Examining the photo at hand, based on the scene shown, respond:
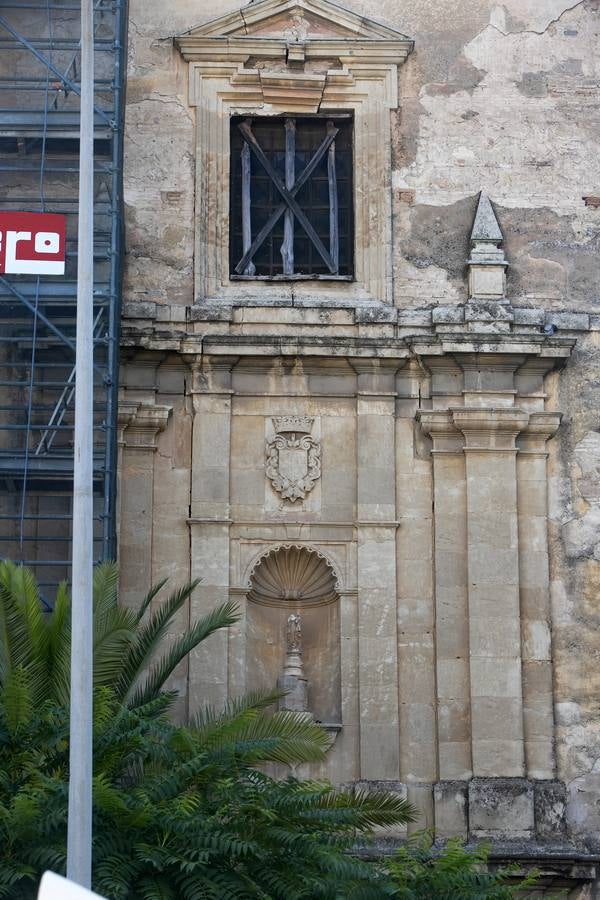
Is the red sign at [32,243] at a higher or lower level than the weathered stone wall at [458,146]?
lower

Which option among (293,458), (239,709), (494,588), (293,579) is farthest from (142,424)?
(239,709)

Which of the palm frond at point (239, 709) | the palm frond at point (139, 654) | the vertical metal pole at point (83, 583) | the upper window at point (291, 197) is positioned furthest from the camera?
the upper window at point (291, 197)

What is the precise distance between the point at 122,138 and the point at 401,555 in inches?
211

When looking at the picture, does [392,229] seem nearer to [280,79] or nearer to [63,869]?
[280,79]

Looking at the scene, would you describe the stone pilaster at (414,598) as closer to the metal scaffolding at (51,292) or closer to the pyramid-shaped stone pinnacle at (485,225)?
the pyramid-shaped stone pinnacle at (485,225)

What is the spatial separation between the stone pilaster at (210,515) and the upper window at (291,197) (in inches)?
51.3

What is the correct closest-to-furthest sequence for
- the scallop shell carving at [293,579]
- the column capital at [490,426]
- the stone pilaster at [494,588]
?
1. the stone pilaster at [494,588]
2. the scallop shell carving at [293,579]
3. the column capital at [490,426]

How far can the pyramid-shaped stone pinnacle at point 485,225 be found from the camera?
75.4 feet

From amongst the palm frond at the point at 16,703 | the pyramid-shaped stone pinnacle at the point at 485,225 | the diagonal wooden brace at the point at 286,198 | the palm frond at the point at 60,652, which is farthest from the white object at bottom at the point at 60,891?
the pyramid-shaped stone pinnacle at the point at 485,225

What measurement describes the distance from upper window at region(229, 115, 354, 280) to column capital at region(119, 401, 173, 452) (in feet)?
5.85

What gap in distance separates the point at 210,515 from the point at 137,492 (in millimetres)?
817

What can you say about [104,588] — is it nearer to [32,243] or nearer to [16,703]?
[16,703]

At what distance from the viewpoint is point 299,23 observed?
77.5 ft

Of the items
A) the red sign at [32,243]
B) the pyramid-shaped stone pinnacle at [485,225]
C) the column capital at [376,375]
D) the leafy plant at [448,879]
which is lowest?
the leafy plant at [448,879]
